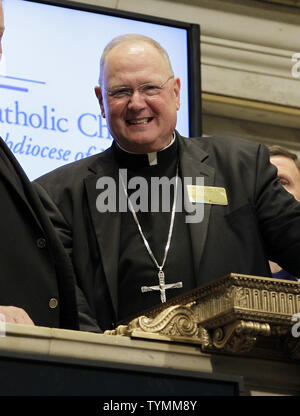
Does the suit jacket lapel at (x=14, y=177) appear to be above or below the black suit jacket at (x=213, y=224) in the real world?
below

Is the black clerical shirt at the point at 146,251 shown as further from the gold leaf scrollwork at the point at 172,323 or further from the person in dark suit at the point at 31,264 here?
the gold leaf scrollwork at the point at 172,323

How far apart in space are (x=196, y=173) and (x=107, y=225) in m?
0.36

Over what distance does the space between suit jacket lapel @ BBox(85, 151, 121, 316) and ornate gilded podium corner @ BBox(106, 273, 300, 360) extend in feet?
2.68

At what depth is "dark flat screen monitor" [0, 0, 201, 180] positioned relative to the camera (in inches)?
164

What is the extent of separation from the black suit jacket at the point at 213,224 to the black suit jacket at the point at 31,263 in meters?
0.38

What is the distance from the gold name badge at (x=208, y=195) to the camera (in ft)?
9.47

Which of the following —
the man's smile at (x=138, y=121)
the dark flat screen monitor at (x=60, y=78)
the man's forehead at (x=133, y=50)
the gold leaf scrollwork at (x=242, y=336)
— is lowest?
the gold leaf scrollwork at (x=242, y=336)

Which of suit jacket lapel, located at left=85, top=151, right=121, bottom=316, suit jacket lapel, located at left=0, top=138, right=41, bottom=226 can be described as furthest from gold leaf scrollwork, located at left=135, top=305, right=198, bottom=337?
suit jacket lapel, located at left=85, top=151, right=121, bottom=316

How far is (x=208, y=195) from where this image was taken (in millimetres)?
2896

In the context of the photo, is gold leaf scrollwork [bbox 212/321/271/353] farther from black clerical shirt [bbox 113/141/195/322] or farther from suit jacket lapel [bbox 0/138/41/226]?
black clerical shirt [bbox 113/141/195/322]

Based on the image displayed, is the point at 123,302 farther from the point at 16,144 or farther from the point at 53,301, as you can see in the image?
the point at 16,144

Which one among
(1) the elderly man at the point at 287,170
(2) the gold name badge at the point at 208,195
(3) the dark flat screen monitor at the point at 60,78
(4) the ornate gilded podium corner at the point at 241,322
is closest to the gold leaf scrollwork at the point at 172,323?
(4) the ornate gilded podium corner at the point at 241,322

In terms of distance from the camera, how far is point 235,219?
2.82 meters

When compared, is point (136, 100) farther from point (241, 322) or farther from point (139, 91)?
point (241, 322)
